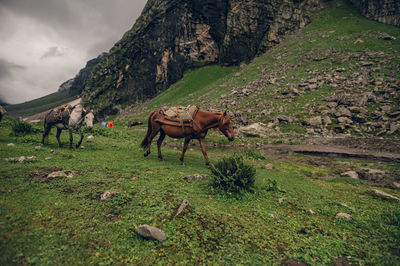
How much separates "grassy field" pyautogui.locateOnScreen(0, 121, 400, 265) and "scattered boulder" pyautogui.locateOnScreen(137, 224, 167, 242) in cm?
9

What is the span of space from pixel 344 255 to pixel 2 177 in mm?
8150

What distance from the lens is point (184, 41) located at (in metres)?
58.0

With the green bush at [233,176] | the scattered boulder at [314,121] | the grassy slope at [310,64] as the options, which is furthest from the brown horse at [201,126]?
the scattered boulder at [314,121]

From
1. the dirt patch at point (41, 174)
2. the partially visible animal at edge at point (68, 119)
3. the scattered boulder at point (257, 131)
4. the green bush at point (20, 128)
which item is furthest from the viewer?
the scattered boulder at point (257, 131)

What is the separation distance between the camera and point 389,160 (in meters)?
10.5

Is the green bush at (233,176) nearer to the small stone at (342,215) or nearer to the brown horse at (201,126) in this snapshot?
the small stone at (342,215)

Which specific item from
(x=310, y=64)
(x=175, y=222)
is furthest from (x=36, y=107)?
(x=175, y=222)

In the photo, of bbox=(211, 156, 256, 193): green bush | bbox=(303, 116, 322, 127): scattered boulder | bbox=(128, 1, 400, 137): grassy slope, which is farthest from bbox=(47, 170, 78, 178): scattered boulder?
bbox=(303, 116, 322, 127): scattered boulder

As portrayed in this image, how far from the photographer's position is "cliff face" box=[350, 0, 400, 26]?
33.2m

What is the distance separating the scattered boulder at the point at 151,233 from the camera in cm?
304

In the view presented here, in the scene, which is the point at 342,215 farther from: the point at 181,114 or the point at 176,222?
the point at 181,114

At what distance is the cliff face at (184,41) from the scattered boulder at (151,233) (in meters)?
53.4

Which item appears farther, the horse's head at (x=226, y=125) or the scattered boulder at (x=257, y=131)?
the scattered boulder at (x=257, y=131)

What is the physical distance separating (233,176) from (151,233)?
3128mm
